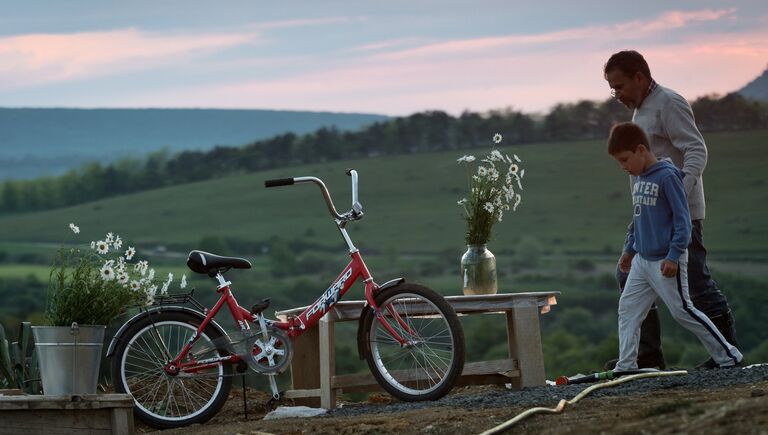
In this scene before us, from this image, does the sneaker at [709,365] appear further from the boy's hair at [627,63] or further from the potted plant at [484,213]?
the boy's hair at [627,63]

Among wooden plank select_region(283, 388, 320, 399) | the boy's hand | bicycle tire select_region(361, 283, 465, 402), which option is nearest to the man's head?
the boy's hand

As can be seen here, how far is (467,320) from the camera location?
67.4 m

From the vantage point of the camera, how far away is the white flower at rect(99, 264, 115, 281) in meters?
6.91

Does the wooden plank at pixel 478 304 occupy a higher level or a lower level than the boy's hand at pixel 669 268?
lower

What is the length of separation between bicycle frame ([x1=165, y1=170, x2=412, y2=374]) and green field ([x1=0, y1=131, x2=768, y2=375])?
5241 cm

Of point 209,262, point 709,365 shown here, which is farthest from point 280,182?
point 709,365

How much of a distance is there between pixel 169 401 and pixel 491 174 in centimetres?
229

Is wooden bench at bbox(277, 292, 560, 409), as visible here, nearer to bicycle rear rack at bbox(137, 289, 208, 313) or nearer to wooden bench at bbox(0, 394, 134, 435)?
bicycle rear rack at bbox(137, 289, 208, 313)

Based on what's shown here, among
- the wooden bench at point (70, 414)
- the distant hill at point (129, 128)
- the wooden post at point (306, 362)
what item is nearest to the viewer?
the wooden bench at point (70, 414)

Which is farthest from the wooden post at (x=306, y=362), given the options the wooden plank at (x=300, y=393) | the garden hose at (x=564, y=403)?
Result: the garden hose at (x=564, y=403)

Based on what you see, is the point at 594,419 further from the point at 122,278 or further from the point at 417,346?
the point at 122,278

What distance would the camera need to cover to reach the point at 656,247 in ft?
21.4

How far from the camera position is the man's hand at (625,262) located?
6.91m

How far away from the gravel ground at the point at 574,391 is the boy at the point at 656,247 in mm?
204
